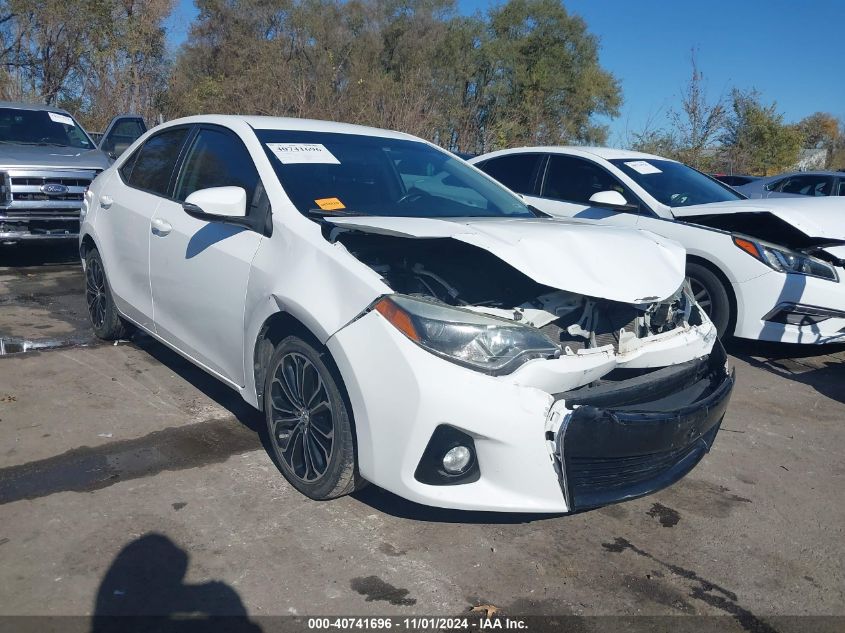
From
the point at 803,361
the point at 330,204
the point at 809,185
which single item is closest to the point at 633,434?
the point at 330,204

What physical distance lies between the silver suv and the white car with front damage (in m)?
4.43

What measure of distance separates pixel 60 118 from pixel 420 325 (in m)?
8.77

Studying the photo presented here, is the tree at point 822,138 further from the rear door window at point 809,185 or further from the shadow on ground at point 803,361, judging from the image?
the shadow on ground at point 803,361

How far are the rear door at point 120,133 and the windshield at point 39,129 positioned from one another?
410 millimetres

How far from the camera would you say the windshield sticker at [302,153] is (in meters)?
3.78

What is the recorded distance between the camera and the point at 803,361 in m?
6.07

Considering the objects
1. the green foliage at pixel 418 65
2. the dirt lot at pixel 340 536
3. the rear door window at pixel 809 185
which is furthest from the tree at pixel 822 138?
the dirt lot at pixel 340 536

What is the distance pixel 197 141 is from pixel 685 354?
2959 mm

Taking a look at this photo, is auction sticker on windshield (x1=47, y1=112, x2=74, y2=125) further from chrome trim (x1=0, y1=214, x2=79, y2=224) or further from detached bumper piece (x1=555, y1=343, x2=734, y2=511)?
detached bumper piece (x1=555, y1=343, x2=734, y2=511)

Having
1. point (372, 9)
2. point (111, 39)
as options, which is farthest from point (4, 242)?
point (372, 9)

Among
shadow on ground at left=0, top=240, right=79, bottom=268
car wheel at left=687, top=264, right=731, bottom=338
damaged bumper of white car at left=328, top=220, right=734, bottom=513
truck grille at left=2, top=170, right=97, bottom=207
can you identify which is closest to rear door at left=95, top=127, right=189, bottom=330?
damaged bumper of white car at left=328, top=220, right=734, bottom=513

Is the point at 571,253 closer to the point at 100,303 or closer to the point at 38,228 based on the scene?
the point at 100,303

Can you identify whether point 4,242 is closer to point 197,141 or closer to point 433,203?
point 197,141

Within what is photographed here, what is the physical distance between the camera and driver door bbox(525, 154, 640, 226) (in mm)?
6613
